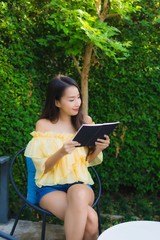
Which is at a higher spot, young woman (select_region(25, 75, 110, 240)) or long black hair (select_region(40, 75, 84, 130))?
long black hair (select_region(40, 75, 84, 130))

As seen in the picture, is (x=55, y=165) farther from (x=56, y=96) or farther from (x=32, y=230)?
(x=32, y=230)

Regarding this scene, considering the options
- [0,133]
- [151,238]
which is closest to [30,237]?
[0,133]

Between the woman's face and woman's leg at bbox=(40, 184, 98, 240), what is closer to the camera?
woman's leg at bbox=(40, 184, 98, 240)

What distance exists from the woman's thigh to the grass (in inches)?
42.1

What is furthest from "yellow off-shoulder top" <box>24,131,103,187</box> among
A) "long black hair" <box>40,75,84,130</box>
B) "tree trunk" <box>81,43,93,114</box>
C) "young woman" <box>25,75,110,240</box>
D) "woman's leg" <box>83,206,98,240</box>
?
"tree trunk" <box>81,43,93,114</box>

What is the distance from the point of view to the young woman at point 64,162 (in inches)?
79.4

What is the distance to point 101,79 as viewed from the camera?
3.53m

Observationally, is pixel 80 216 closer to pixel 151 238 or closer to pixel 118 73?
pixel 151 238

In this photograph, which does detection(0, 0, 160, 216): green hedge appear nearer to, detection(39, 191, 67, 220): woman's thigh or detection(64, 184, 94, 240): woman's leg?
detection(39, 191, 67, 220): woman's thigh

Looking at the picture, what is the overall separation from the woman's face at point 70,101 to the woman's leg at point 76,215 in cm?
54

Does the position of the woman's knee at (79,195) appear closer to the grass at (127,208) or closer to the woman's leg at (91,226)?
the woman's leg at (91,226)

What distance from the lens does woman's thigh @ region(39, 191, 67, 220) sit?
2.10 metres

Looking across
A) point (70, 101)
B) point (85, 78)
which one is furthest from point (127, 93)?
point (70, 101)

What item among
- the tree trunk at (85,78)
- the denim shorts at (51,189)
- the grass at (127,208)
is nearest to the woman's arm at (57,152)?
the denim shorts at (51,189)
